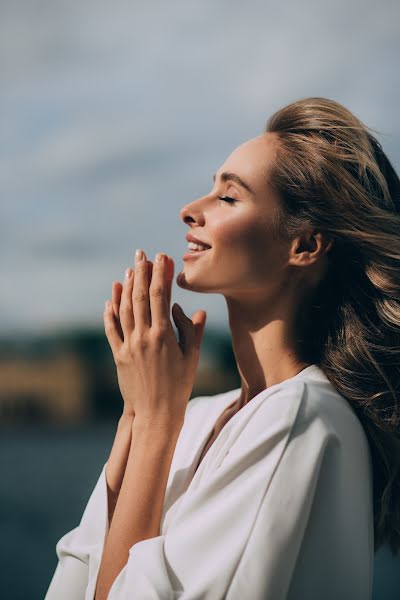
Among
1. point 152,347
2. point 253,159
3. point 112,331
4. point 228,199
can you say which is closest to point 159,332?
point 152,347

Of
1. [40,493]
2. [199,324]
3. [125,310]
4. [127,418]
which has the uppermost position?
[125,310]

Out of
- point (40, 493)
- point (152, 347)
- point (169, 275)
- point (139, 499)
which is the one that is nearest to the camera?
point (139, 499)

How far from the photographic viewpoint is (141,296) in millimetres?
2006

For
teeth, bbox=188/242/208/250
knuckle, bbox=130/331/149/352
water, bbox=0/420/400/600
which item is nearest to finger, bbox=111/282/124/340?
knuckle, bbox=130/331/149/352

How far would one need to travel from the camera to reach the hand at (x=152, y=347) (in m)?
1.94

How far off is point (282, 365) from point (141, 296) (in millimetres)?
407

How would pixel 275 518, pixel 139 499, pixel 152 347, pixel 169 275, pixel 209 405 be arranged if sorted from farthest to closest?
pixel 209 405, pixel 169 275, pixel 152 347, pixel 139 499, pixel 275 518

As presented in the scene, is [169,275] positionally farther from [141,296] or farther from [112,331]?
[112,331]

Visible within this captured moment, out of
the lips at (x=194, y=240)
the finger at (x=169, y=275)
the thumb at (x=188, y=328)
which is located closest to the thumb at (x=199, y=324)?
the thumb at (x=188, y=328)

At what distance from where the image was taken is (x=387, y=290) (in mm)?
2023

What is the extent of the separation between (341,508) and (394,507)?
1.26 feet

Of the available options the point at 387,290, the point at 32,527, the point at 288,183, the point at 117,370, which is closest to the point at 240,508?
the point at 117,370

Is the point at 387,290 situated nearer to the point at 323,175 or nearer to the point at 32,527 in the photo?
the point at 323,175

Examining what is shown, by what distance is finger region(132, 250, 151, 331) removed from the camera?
1985mm
